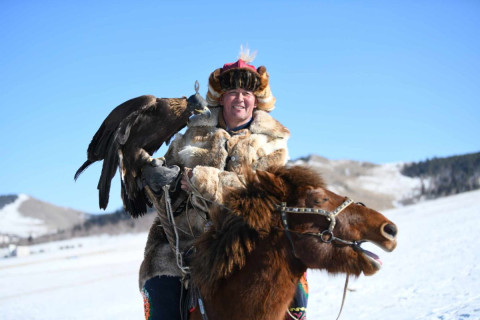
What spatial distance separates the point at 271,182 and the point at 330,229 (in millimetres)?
450

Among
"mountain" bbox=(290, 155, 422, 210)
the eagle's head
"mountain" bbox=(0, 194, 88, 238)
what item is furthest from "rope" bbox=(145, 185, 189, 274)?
"mountain" bbox=(290, 155, 422, 210)

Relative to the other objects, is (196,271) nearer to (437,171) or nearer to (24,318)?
(24,318)

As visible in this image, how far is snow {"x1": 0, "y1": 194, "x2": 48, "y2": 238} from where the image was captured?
146ft

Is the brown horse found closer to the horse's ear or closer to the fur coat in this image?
the horse's ear

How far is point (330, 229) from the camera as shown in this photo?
270 cm

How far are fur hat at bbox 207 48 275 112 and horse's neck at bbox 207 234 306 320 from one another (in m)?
1.57

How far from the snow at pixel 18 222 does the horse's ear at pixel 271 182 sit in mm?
44858

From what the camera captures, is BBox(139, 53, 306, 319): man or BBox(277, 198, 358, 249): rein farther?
BBox(139, 53, 306, 319): man

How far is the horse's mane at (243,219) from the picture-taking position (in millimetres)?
2797

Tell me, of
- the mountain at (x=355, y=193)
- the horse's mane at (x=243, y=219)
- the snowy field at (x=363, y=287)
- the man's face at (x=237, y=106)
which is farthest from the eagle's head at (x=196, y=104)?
the mountain at (x=355, y=193)

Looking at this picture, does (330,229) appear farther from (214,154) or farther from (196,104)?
(196,104)

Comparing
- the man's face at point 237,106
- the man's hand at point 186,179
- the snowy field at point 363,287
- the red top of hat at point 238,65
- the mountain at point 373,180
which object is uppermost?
the mountain at point 373,180

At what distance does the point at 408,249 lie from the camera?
1554 centimetres

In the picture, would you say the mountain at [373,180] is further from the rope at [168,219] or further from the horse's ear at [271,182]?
the horse's ear at [271,182]
